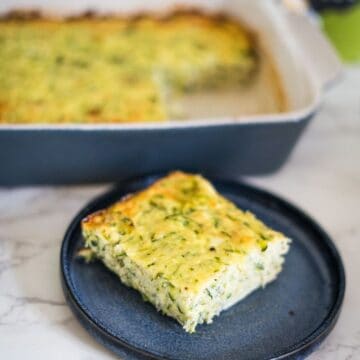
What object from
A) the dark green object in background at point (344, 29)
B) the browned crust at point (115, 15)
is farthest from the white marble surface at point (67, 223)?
the browned crust at point (115, 15)

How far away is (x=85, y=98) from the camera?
2.04m

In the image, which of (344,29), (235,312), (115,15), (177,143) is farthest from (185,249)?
(344,29)

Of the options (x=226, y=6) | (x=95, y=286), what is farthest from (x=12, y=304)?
(x=226, y=6)

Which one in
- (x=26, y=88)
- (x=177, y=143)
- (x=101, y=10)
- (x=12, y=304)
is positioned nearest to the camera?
(x=12, y=304)

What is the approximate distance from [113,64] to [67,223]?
658 mm

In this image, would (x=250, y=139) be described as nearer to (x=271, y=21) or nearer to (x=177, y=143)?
(x=177, y=143)

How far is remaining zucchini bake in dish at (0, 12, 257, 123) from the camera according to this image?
6.54 ft

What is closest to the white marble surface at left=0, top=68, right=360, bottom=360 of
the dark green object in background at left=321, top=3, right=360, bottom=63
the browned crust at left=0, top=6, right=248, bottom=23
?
the dark green object in background at left=321, top=3, right=360, bottom=63

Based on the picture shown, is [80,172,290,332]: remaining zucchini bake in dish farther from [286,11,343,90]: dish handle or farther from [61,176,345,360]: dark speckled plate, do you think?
[286,11,343,90]: dish handle

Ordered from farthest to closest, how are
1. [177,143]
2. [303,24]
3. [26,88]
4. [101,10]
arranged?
1. [101,10]
2. [303,24]
3. [26,88]
4. [177,143]

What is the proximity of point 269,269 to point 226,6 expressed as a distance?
128cm

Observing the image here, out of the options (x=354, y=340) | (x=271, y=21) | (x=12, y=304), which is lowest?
(x=12, y=304)

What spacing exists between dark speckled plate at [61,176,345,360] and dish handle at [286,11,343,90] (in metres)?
0.50

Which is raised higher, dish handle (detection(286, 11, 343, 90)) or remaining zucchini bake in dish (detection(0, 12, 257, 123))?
dish handle (detection(286, 11, 343, 90))
